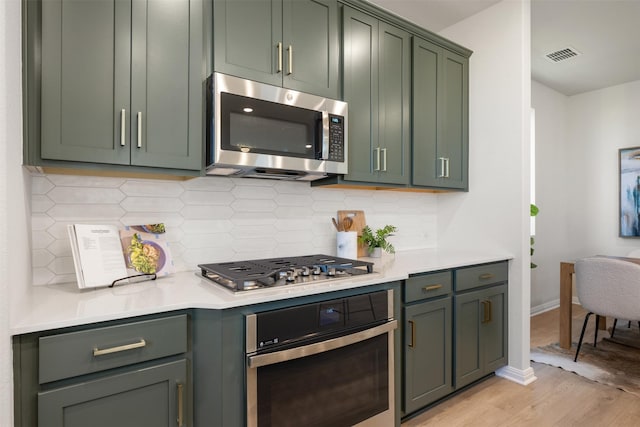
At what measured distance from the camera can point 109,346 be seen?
3.90 feet

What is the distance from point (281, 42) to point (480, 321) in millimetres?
2212

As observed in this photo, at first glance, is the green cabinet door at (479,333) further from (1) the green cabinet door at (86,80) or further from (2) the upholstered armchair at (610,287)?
(1) the green cabinet door at (86,80)

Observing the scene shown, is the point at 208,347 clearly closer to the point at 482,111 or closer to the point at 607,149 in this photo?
the point at 482,111

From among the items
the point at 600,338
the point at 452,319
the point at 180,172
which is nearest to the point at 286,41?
the point at 180,172

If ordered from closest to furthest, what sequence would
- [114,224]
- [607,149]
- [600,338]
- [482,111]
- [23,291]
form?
1. [23,291]
2. [114,224]
3. [482,111]
4. [600,338]
5. [607,149]

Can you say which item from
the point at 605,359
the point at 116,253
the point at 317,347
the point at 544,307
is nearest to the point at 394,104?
the point at 317,347

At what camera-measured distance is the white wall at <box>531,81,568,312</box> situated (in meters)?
4.39

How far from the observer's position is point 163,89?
5.24 feet

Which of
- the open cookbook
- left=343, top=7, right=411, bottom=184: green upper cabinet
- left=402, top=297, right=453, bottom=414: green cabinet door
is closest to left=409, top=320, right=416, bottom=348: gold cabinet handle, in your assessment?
left=402, top=297, right=453, bottom=414: green cabinet door

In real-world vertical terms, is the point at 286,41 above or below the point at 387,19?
below

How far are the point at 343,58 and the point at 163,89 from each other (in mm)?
1104

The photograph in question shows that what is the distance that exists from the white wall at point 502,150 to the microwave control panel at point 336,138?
1.44 metres

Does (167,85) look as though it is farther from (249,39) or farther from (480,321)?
(480,321)

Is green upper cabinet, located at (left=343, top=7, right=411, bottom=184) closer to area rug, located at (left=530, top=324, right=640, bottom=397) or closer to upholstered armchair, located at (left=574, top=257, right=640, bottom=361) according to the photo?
upholstered armchair, located at (left=574, top=257, right=640, bottom=361)
